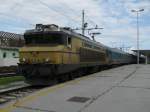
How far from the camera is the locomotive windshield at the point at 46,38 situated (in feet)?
60.2

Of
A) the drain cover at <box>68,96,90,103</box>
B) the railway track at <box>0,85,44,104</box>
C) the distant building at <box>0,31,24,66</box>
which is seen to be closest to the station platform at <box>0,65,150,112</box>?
the drain cover at <box>68,96,90,103</box>

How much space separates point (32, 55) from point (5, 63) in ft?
85.6

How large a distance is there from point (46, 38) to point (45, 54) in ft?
4.72

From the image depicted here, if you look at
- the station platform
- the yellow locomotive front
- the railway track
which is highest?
the yellow locomotive front

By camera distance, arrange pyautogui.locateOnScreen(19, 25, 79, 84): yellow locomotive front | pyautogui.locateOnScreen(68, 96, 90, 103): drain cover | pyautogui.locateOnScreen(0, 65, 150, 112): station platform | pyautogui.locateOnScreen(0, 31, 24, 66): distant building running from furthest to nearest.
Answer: pyautogui.locateOnScreen(0, 31, 24, 66): distant building
pyautogui.locateOnScreen(19, 25, 79, 84): yellow locomotive front
pyautogui.locateOnScreen(68, 96, 90, 103): drain cover
pyautogui.locateOnScreen(0, 65, 150, 112): station platform

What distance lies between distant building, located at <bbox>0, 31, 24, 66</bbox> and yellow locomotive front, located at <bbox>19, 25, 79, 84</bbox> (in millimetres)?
23589

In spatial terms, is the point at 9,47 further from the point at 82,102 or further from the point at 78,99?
the point at 82,102

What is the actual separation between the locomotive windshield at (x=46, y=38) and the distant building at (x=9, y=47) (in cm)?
2338

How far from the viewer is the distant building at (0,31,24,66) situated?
42.2 meters

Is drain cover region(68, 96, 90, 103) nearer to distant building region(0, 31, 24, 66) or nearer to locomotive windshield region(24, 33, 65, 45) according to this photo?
locomotive windshield region(24, 33, 65, 45)

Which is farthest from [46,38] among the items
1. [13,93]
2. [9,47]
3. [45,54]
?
[9,47]

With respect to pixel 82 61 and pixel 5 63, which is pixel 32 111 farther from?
pixel 5 63

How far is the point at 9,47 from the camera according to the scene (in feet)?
141

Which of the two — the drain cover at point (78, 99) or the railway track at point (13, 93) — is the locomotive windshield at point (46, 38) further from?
the drain cover at point (78, 99)
